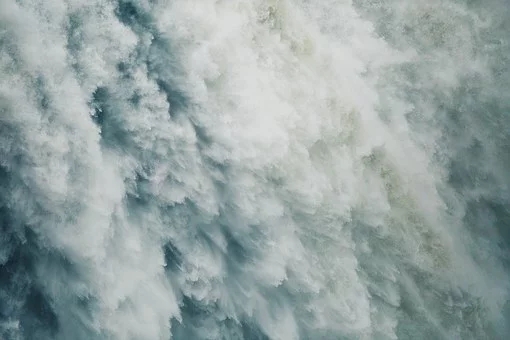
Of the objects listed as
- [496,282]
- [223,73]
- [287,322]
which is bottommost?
[287,322]

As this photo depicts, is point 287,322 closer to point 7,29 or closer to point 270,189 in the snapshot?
point 270,189

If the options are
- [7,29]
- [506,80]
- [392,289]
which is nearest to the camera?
[7,29]

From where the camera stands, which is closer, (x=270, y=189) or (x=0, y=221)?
(x=0, y=221)

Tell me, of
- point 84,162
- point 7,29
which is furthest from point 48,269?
point 7,29

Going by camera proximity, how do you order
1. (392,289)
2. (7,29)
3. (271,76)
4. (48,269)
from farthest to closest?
(392,289) < (271,76) < (48,269) < (7,29)

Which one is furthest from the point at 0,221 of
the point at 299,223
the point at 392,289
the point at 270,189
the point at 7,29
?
the point at 392,289

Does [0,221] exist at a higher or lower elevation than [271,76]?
lower
